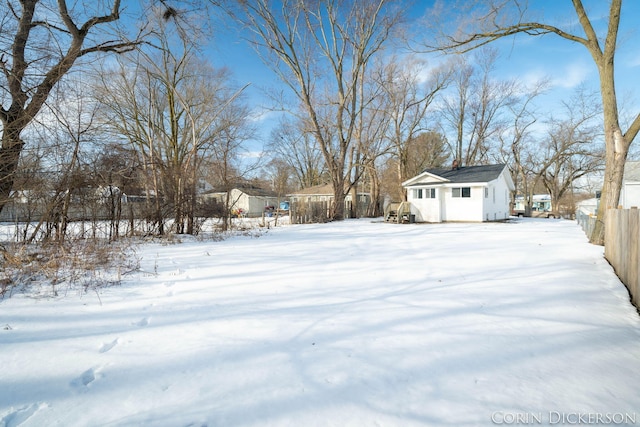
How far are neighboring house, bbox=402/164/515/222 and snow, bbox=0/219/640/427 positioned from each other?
13790 millimetres

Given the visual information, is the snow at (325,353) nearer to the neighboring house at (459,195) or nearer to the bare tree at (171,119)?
the bare tree at (171,119)

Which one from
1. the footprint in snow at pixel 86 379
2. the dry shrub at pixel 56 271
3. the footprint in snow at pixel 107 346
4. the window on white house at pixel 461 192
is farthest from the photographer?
the window on white house at pixel 461 192

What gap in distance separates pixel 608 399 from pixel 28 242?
8.65 m

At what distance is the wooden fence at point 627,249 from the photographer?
3377 millimetres

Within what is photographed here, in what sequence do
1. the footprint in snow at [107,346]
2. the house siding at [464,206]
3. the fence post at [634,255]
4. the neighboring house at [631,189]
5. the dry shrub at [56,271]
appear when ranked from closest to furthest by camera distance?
the footprint in snow at [107,346]
the fence post at [634,255]
the dry shrub at [56,271]
the house siding at [464,206]
the neighboring house at [631,189]

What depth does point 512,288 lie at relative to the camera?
3936 mm

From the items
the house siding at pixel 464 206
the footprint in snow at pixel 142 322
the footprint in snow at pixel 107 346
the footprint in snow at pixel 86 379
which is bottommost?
the footprint in snow at pixel 86 379

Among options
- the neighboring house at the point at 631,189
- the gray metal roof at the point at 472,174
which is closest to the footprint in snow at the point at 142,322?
the gray metal roof at the point at 472,174

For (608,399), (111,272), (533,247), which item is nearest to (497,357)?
(608,399)

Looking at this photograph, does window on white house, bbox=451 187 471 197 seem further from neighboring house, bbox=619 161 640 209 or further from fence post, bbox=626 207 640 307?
fence post, bbox=626 207 640 307

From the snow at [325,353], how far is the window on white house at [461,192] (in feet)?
46.0

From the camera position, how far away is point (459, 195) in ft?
58.6

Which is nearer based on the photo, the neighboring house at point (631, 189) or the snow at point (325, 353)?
the snow at point (325, 353)

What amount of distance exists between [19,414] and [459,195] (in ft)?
63.3
